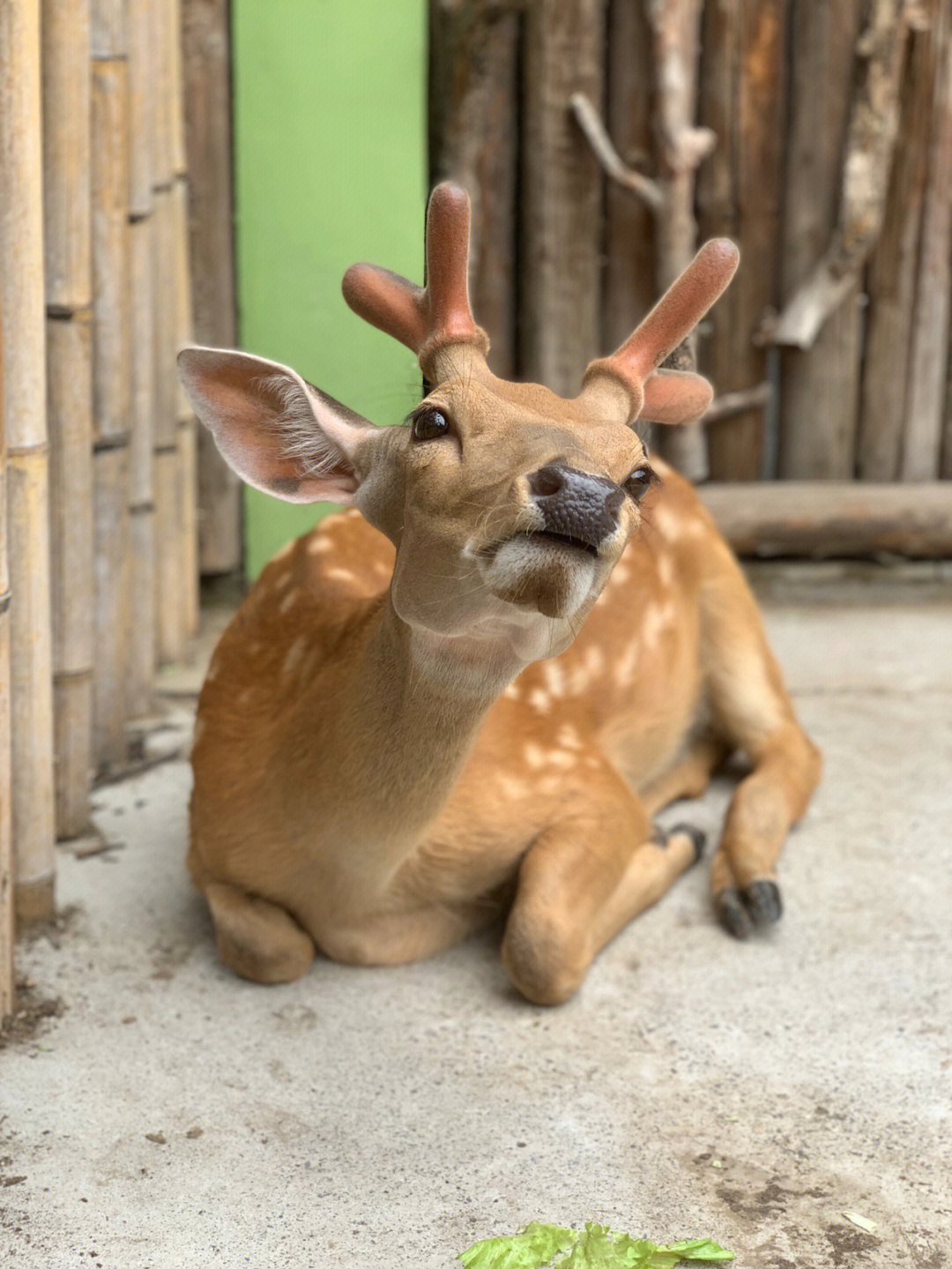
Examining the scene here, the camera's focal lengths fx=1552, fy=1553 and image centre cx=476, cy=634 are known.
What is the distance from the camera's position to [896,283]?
5.93 m

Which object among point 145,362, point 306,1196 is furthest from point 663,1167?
point 145,362

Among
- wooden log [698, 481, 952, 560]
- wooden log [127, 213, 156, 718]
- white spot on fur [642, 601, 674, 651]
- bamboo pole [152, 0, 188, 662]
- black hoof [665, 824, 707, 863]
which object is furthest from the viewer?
wooden log [698, 481, 952, 560]

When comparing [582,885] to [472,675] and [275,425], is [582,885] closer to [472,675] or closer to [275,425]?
[472,675]

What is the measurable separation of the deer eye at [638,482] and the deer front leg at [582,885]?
3.28 feet

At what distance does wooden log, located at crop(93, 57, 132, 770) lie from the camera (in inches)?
153

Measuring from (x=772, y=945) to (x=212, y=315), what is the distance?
3.01 m

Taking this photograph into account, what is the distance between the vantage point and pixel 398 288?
105 inches

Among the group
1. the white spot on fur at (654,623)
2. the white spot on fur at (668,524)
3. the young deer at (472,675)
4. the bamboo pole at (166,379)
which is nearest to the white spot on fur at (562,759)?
the young deer at (472,675)

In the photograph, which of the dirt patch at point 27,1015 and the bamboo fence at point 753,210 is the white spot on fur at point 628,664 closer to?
the dirt patch at point 27,1015

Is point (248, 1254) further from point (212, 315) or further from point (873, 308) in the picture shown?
point (873, 308)

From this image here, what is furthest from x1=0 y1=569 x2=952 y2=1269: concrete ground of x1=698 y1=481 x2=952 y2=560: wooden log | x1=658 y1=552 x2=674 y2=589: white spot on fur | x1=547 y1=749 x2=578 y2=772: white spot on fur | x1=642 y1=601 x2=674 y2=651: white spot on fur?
x1=698 y1=481 x2=952 y2=560: wooden log

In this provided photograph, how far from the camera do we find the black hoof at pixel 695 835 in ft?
12.5

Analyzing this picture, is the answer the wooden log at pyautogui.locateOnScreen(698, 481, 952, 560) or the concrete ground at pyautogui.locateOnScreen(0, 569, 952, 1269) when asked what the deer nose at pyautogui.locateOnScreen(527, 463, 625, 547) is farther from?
the wooden log at pyautogui.locateOnScreen(698, 481, 952, 560)

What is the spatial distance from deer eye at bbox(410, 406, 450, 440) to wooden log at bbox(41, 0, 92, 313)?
132 centimetres
